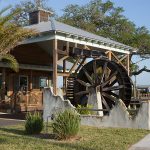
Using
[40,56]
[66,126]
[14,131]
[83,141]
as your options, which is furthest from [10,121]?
[40,56]

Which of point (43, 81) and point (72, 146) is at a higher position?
point (43, 81)

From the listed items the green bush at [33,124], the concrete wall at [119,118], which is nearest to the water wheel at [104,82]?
the concrete wall at [119,118]

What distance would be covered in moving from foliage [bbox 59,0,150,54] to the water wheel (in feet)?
78.2

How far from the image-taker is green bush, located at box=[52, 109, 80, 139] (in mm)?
11328

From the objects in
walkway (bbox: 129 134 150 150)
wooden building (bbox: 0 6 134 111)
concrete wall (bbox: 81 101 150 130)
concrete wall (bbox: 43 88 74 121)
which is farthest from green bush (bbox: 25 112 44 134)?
wooden building (bbox: 0 6 134 111)

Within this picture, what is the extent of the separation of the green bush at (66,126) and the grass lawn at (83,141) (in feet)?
0.98

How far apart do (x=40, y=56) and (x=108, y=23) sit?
19622 millimetres

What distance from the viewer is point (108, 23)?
4497cm

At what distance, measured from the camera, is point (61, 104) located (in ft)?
52.4

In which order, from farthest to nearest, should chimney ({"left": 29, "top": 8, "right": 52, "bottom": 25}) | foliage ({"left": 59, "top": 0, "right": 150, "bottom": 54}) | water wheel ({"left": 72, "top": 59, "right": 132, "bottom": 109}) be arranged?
1. foliage ({"left": 59, "top": 0, "right": 150, "bottom": 54})
2. chimney ({"left": 29, "top": 8, "right": 52, "bottom": 25})
3. water wheel ({"left": 72, "top": 59, "right": 132, "bottom": 109})

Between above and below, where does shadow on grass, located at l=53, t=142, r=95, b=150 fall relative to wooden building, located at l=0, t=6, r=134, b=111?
below

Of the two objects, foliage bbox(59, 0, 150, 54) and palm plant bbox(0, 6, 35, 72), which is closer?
palm plant bbox(0, 6, 35, 72)

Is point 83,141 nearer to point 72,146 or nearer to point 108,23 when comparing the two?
point 72,146

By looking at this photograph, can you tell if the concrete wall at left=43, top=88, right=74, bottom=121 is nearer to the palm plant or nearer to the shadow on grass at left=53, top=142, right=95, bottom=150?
the palm plant
